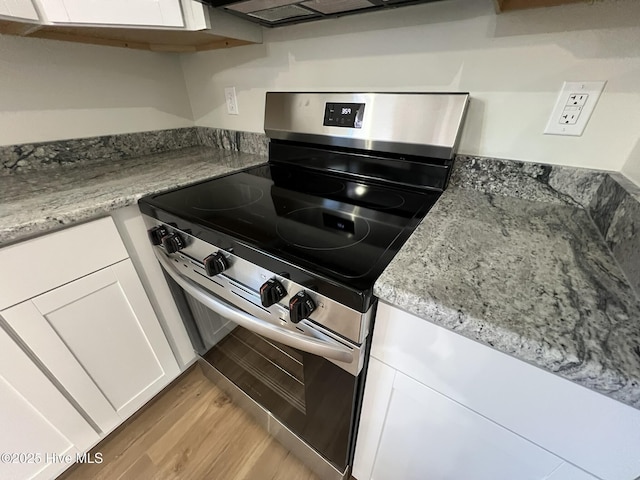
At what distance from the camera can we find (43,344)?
73 cm

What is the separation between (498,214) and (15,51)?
1.65 m

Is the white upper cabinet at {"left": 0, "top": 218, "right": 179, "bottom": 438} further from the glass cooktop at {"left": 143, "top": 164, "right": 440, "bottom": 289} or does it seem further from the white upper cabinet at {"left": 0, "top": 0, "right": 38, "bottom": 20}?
the white upper cabinet at {"left": 0, "top": 0, "right": 38, "bottom": 20}

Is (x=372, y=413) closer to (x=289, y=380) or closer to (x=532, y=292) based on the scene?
(x=289, y=380)

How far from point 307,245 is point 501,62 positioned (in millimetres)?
714

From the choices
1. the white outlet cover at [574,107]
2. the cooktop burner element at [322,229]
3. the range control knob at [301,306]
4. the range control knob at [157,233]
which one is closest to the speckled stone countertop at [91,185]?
the range control knob at [157,233]

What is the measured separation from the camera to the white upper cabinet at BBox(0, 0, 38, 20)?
665 mm

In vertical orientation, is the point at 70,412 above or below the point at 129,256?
below

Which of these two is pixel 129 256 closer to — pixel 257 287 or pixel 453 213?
pixel 257 287

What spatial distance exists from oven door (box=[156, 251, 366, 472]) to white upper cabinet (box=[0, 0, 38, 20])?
28.1 inches

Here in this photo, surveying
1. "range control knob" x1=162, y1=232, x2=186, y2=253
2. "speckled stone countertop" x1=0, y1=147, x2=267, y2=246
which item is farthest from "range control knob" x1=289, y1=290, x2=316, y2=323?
"speckled stone countertop" x1=0, y1=147, x2=267, y2=246

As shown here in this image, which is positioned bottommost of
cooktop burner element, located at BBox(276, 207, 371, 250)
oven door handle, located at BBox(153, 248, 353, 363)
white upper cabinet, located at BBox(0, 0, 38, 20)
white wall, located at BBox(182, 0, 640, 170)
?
oven door handle, located at BBox(153, 248, 353, 363)

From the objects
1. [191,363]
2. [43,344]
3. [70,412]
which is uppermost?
[43,344]

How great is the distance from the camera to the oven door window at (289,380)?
64cm

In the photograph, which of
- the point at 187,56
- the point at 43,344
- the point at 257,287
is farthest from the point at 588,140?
the point at 187,56
